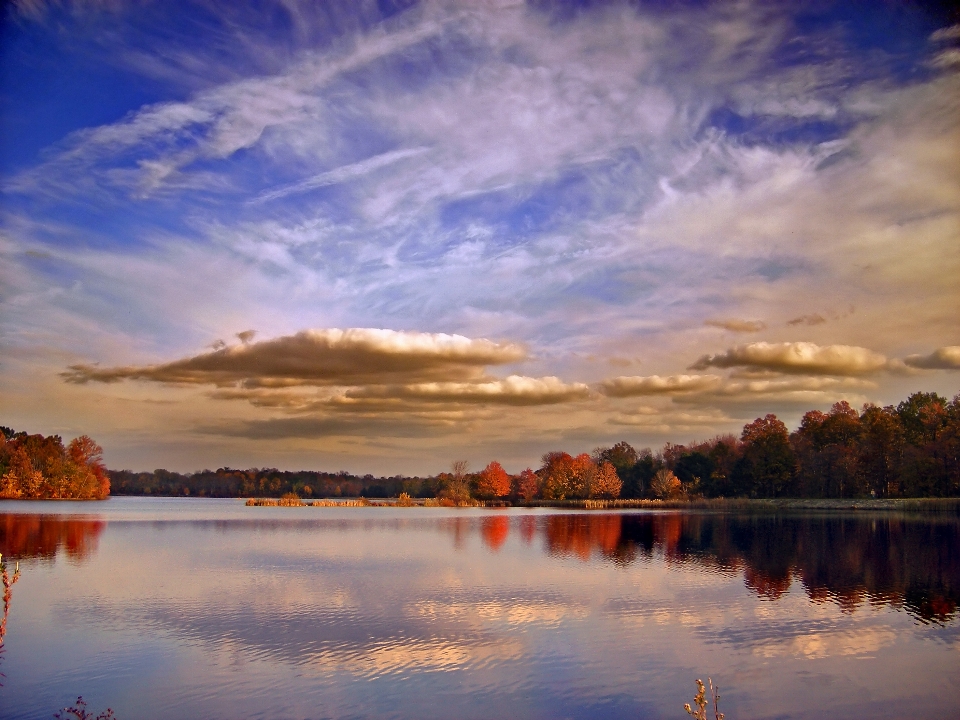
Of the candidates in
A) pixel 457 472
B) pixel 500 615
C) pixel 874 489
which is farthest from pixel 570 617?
pixel 457 472

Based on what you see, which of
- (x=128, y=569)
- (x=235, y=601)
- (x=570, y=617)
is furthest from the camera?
(x=128, y=569)

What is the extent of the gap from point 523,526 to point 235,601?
4438 cm

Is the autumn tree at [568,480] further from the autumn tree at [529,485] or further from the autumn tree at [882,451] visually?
the autumn tree at [882,451]

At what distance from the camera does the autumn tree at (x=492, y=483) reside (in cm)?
14300

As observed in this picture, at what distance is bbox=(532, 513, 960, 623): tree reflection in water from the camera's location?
27.4 m

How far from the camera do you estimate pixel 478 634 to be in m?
20.5

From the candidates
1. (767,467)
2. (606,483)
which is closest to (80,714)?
(767,467)

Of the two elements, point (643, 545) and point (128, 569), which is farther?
point (643, 545)

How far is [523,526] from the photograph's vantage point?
6719 centimetres

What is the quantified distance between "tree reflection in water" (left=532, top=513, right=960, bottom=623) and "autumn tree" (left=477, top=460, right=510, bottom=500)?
74.6 m

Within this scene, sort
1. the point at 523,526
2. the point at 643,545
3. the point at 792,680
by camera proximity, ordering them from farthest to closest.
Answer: the point at 523,526 < the point at 643,545 < the point at 792,680

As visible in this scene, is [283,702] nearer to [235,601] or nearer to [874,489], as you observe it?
[235,601]

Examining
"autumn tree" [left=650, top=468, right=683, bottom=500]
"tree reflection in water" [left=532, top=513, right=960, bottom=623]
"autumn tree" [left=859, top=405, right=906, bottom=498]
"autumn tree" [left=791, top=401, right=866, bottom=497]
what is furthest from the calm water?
"autumn tree" [left=650, top=468, right=683, bottom=500]

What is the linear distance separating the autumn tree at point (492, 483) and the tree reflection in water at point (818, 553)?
7465 cm
